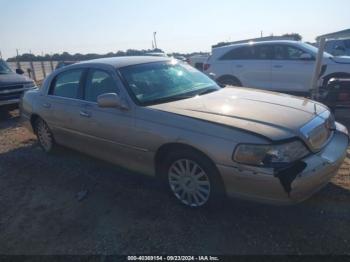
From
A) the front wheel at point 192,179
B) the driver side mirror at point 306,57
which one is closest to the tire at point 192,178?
the front wheel at point 192,179

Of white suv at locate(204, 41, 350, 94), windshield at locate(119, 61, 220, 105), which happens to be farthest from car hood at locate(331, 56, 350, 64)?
windshield at locate(119, 61, 220, 105)

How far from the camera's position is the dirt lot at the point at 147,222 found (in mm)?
3258

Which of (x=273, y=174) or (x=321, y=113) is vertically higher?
(x=321, y=113)

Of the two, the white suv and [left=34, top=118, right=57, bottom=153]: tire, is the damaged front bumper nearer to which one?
[left=34, top=118, right=57, bottom=153]: tire

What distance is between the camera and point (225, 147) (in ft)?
10.8

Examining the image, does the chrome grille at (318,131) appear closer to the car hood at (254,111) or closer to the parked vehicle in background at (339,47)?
the car hood at (254,111)

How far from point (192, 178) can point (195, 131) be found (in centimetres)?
54

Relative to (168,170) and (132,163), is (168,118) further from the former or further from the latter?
(132,163)

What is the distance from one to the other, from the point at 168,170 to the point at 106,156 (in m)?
1.10

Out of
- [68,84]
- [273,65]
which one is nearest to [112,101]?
[68,84]

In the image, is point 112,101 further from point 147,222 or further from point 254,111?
point 254,111

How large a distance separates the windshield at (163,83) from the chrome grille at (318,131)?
1.47m

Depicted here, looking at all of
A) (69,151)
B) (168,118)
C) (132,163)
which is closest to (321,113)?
(168,118)

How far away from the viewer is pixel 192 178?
12.2 feet
